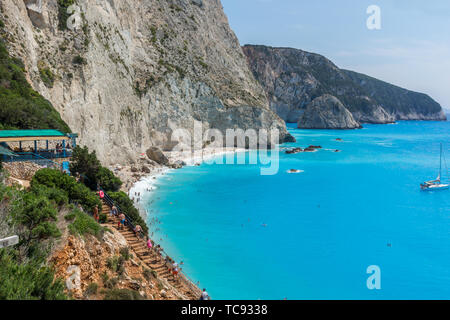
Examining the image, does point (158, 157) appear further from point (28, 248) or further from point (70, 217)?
point (28, 248)

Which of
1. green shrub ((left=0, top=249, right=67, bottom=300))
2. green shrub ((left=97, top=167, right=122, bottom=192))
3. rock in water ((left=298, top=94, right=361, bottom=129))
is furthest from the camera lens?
rock in water ((left=298, top=94, right=361, bottom=129))

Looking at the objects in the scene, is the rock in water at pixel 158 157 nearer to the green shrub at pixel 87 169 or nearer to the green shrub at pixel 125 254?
the green shrub at pixel 87 169

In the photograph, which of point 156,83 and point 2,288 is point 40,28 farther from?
point 2,288

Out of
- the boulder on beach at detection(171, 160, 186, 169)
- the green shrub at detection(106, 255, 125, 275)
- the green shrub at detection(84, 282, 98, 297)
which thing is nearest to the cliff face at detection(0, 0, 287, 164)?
the boulder on beach at detection(171, 160, 186, 169)

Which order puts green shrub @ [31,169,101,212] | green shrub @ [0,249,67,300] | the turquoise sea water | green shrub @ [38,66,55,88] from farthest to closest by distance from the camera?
green shrub @ [38,66,55,88]
the turquoise sea water
green shrub @ [31,169,101,212]
green shrub @ [0,249,67,300]

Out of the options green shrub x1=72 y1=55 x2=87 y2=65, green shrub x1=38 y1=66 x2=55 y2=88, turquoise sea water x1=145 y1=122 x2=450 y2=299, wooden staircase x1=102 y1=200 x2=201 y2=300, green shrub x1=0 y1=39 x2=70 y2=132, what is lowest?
turquoise sea water x1=145 y1=122 x2=450 y2=299

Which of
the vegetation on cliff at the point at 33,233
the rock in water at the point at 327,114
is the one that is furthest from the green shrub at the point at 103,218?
the rock in water at the point at 327,114

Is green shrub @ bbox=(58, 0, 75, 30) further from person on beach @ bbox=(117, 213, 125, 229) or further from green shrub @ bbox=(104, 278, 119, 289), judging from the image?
green shrub @ bbox=(104, 278, 119, 289)

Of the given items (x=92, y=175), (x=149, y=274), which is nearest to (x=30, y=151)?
(x=92, y=175)
